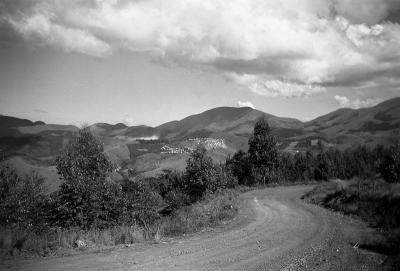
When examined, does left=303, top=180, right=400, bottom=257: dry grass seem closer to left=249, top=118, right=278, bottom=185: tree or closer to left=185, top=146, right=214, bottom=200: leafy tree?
left=185, top=146, right=214, bottom=200: leafy tree

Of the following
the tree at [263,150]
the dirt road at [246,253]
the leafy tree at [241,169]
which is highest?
the tree at [263,150]

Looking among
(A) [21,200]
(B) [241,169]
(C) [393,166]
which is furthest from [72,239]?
(B) [241,169]

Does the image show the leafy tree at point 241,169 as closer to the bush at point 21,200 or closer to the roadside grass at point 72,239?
the bush at point 21,200

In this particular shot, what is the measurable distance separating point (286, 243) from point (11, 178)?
20.6 metres

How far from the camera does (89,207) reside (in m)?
25.9

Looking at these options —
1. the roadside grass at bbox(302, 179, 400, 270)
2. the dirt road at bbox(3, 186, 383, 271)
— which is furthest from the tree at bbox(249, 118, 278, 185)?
the dirt road at bbox(3, 186, 383, 271)

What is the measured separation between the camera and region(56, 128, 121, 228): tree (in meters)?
25.5

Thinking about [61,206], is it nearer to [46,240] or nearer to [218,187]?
[46,240]

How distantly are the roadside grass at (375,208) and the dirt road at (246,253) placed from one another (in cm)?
110

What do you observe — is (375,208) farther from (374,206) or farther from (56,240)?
(56,240)

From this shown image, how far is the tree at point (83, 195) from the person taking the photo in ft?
83.6

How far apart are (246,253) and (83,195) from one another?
15.0m

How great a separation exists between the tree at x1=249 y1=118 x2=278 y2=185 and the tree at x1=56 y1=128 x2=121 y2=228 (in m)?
46.6

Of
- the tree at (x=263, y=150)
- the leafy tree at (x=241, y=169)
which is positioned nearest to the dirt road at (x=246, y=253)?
the tree at (x=263, y=150)
